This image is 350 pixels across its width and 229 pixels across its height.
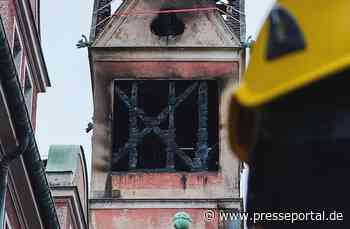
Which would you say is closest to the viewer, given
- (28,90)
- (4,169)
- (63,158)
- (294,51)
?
(294,51)

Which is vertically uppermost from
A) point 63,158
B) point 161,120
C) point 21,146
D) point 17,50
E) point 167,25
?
point 17,50

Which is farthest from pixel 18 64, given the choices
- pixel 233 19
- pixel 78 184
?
pixel 233 19

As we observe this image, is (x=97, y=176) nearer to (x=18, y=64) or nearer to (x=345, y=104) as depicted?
(x=18, y=64)

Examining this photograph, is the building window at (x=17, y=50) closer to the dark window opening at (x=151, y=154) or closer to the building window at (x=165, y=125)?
the building window at (x=165, y=125)

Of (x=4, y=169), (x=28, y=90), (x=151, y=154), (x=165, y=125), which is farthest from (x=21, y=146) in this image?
(x=151, y=154)

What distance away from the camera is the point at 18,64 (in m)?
19.2

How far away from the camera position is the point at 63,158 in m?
22.1

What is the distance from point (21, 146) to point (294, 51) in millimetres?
14191

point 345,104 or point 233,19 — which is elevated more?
point 345,104

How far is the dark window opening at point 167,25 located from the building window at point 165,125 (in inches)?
50.9

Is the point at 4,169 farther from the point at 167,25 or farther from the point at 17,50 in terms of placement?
the point at 167,25

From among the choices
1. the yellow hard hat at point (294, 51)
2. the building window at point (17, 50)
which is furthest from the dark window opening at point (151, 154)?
the yellow hard hat at point (294, 51)

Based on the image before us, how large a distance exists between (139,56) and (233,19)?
2.78 m

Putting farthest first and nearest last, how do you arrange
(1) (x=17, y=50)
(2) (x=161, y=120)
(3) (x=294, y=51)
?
(2) (x=161, y=120) < (1) (x=17, y=50) < (3) (x=294, y=51)
